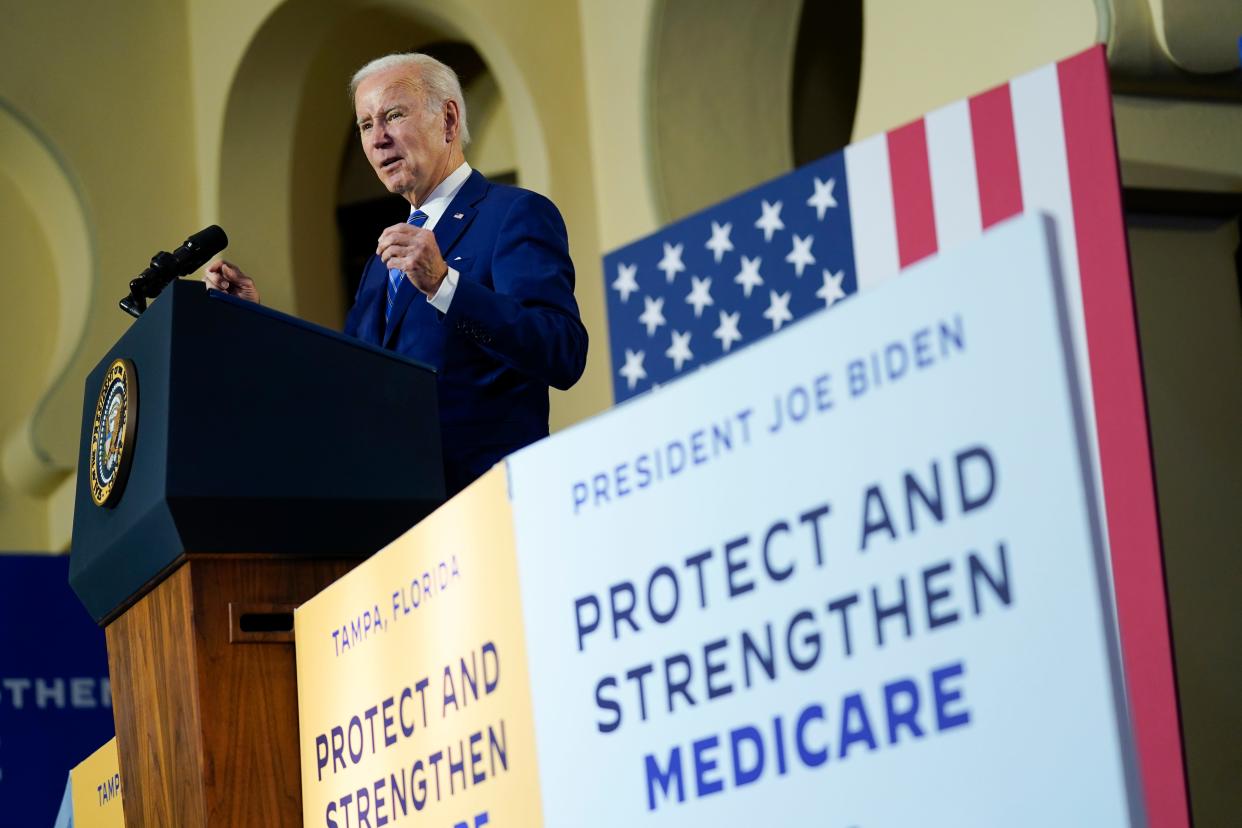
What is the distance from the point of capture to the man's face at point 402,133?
9.17 feet

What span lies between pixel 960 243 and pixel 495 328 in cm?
61

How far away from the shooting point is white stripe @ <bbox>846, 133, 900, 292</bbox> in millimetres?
4137

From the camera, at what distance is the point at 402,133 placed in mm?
2793

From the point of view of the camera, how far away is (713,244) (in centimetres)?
473

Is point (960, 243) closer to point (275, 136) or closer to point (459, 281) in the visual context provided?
point (459, 281)

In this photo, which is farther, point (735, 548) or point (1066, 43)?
point (1066, 43)

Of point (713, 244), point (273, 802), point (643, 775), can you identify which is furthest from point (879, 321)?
point (713, 244)

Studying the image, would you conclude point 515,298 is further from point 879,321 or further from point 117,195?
point 117,195

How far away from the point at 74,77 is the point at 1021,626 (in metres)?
6.51

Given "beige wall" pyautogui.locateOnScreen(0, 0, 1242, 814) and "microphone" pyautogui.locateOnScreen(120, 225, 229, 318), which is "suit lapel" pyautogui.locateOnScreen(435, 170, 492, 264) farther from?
"beige wall" pyautogui.locateOnScreen(0, 0, 1242, 814)

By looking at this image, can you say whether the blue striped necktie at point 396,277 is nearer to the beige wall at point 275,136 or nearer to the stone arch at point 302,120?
the beige wall at point 275,136

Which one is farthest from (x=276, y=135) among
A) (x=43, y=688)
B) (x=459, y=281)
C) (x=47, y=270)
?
(x=459, y=281)

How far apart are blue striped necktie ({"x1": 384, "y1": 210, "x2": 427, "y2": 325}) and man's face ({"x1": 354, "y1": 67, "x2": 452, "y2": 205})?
4 cm

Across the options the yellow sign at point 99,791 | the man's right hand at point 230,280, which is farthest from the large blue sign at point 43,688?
the man's right hand at point 230,280
